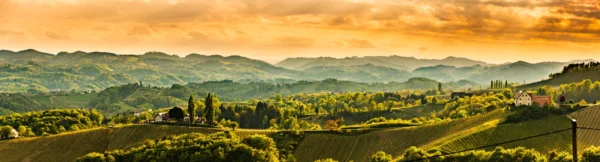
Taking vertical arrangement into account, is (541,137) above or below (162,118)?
below

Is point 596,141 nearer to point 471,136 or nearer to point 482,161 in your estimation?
point 471,136

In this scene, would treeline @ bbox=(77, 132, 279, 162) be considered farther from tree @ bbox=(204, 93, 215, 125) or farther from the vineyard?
tree @ bbox=(204, 93, 215, 125)

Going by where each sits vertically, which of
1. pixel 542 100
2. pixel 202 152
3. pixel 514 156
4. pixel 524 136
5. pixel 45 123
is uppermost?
pixel 542 100

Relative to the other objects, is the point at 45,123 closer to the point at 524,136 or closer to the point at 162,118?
the point at 162,118

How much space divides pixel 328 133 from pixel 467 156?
50152 millimetres

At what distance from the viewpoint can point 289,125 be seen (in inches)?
7781

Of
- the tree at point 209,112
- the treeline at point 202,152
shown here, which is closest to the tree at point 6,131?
the tree at point 209,112

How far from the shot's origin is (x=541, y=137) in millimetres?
115438

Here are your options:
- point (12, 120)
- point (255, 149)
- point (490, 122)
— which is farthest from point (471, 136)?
point (12, 120)

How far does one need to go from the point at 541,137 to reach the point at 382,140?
33.8 meters

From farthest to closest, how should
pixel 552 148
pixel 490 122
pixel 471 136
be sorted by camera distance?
pixel 490 122 → pixel 471 136 → pixel 552 148

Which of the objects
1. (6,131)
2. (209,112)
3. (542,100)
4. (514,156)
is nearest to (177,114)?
(209,112)

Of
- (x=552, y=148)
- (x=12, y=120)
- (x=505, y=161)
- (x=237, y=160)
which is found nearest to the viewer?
(x=505, y=161)

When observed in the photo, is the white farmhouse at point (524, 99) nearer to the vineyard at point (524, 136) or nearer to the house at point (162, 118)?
the vineyard at point (524, 136)
